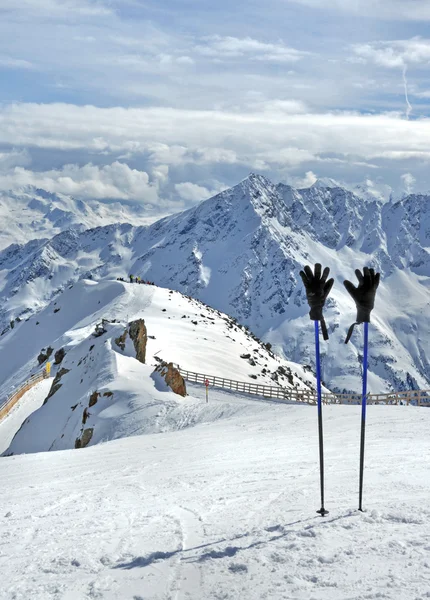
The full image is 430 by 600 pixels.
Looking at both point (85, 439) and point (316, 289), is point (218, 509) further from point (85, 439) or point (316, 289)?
point (85, 439)

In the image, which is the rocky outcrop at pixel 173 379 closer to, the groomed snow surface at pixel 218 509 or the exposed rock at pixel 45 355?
the groomed snow surface at pixel 218 509

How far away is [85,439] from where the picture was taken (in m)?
30.5

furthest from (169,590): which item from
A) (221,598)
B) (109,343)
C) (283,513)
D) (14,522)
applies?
(109,343)

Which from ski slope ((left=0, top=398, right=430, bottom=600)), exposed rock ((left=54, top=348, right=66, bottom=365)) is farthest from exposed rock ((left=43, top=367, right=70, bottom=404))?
ski slope ((left=0, top=398, right=430, bottom=600))

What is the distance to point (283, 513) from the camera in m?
10.4

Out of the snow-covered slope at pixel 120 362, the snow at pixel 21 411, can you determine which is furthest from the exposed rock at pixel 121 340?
the snow at pixel 21 411

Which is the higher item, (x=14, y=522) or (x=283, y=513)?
(x=283, y=513)

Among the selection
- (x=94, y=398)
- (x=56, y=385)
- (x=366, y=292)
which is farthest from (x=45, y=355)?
(x=366, y=292)

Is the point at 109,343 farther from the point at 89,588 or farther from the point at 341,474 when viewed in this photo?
the point at 89,588

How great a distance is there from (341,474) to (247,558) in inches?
237

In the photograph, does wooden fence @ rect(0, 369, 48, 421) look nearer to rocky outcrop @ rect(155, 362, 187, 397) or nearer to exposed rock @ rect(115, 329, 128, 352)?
exposed rock @ rect(115, 329, 128, 352)

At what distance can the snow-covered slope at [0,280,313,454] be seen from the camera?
3228 cm

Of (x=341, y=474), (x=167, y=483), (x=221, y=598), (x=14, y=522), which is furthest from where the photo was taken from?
(x=167, y=483)

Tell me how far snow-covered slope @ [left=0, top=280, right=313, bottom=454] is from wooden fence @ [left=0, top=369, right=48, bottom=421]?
976 mm
